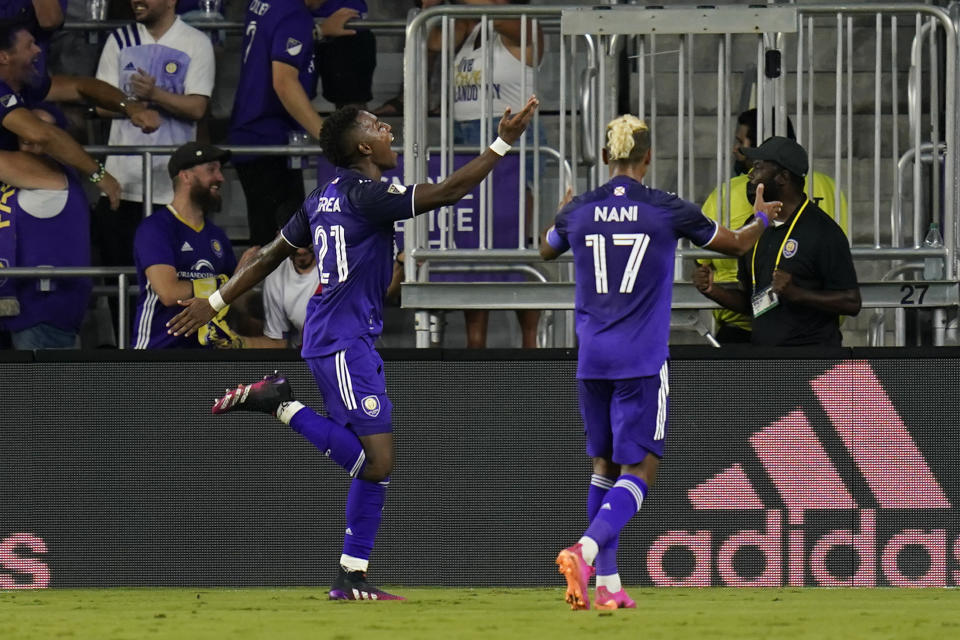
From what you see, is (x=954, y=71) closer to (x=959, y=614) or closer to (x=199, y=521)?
(x=959, y=614)

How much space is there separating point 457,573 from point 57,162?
3512 millimetres

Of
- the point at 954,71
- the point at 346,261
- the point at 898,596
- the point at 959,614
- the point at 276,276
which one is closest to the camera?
the point at 959,614

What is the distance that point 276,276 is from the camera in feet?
33.4

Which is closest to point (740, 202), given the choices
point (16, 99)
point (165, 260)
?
point (165, 260)

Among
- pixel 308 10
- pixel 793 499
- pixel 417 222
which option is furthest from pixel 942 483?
pixel 308 10

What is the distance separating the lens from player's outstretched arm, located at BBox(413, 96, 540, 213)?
292 inches

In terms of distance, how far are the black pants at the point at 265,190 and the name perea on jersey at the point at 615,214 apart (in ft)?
12.2

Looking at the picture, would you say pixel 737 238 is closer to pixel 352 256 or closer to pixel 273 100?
pixel 352 256

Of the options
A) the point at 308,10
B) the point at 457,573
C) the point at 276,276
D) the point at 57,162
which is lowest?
the point at 457,573

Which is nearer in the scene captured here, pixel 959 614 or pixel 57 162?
pixel 959 614

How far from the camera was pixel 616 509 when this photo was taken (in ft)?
23.2

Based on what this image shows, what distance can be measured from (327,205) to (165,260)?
215 cm

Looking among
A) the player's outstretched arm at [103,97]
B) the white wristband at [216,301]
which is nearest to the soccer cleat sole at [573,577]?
the white wristband at [216,301]

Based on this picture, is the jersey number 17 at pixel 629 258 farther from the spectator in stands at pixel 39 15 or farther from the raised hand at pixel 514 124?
the spectator in stands at pixel 39 15
